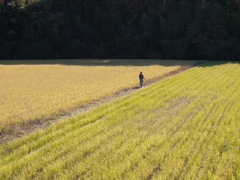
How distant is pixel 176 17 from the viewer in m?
43.8

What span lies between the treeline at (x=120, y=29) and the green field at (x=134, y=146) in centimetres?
3291

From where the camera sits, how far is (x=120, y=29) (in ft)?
167

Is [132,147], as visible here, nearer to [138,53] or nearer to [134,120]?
[134,120]

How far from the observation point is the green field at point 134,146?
522 cm

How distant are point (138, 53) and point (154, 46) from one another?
3.67 metres

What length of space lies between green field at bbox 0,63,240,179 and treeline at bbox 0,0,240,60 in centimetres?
3291

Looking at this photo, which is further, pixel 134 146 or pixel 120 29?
pixel 120 29

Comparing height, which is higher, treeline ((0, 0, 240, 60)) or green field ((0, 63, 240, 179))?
treeline ((0, 0, 240, 60))

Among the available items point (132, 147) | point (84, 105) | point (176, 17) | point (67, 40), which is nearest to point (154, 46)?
point (176, 17)

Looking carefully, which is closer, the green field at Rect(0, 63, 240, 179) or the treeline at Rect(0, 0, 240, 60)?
the green field at Rect(0, 63, 240, 179)

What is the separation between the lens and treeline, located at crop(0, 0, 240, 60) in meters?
39.6

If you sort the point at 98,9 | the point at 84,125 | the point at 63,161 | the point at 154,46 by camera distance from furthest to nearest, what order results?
1. the point at 98,9
2. the point at 154,46
3. the point at 84,125
4. the point at 63,161

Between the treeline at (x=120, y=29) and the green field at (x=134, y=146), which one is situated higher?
the treeline at (x=120, y=29)

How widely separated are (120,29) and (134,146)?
154ft
